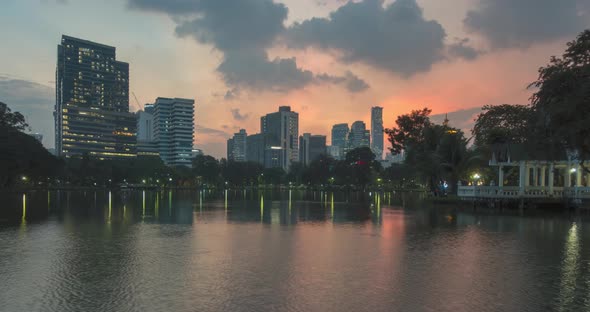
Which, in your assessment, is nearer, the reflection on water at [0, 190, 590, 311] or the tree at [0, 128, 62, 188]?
the reflection on water at [0, 190, 590, 311]

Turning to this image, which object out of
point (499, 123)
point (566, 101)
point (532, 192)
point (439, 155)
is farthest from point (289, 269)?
point (499, 123)

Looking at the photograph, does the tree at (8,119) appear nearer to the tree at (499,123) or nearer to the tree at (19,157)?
the tree at (19,157)

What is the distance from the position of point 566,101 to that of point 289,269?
2983cm

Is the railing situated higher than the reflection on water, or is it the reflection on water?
the railing

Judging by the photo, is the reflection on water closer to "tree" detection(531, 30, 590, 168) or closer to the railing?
"tree" detection(531, 30, 590, 168)

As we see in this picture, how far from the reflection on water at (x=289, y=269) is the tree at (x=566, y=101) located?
11.1 m

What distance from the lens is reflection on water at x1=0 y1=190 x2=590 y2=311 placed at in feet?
39.8

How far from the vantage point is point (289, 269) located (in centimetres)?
1619

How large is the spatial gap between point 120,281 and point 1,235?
14104mm

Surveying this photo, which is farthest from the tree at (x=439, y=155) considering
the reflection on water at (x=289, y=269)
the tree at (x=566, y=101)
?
the reflection on water at (x=289, y=269)

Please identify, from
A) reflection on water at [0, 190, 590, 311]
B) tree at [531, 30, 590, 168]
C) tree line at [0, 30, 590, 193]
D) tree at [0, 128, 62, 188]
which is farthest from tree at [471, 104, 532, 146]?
tree at [0, 128, 62, 188]

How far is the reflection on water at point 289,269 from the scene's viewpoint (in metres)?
12.1

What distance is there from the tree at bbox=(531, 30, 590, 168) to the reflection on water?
36.4ft

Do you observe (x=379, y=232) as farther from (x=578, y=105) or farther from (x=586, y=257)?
(x=578, y=105)
